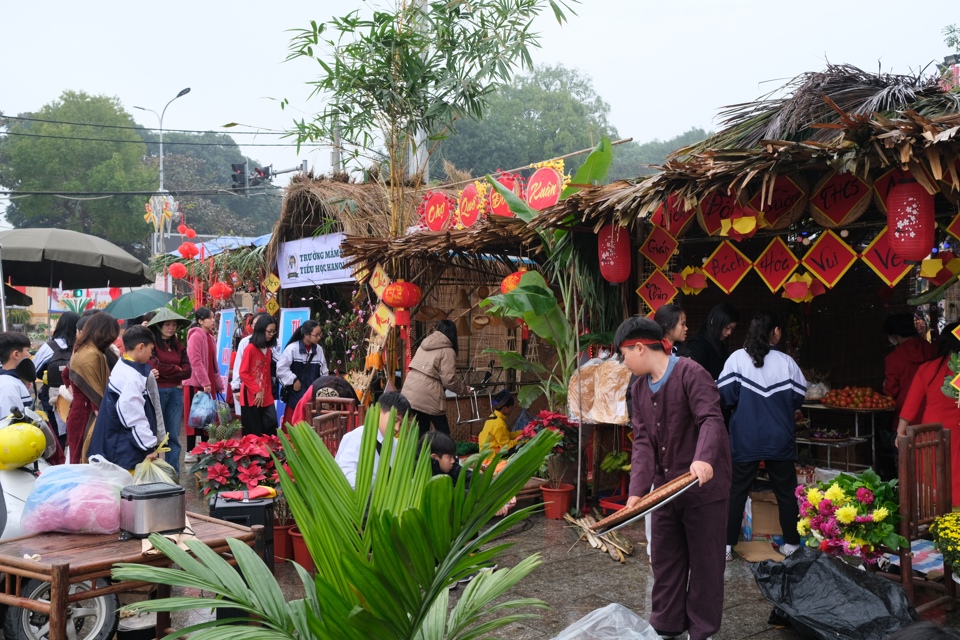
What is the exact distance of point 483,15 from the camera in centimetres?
1023

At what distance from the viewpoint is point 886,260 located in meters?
5.20

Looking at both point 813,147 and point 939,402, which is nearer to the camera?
point 813,147

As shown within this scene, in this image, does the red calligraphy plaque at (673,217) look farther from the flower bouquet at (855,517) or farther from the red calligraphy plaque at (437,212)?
the red calligraphy plaque at (437,212)

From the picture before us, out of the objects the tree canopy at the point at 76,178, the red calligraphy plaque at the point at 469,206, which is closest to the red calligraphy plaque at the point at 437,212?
the red calligraphy plaque at the point at 469,206

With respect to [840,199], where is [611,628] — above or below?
below

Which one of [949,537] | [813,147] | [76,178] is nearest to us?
[949,537]

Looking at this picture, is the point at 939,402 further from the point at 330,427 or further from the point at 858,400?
the point at 330,427

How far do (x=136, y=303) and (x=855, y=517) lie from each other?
908 cm

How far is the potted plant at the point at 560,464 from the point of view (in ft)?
23.7

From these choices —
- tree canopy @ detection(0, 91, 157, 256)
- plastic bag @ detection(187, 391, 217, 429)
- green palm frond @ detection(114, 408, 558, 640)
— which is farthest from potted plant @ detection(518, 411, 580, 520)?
tree canopy @ detection(0, 91, 157, 256)

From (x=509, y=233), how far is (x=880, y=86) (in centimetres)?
340

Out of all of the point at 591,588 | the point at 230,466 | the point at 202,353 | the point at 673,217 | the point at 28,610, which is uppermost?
the point at 673,217

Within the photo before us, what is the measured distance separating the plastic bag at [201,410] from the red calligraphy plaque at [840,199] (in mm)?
7164

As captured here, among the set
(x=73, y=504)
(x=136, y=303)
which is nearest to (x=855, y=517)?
(x=73, y=504)
